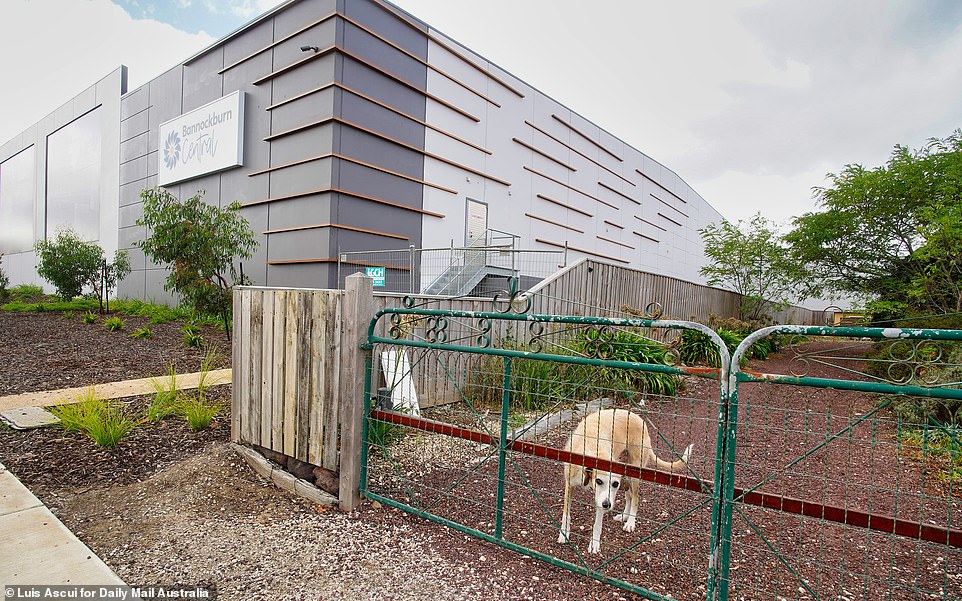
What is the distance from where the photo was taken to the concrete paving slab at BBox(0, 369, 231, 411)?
16.4 feet

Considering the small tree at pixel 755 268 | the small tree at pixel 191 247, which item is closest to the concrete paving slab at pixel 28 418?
the small tree at pixel 191 247

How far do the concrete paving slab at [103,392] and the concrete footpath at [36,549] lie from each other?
198cm

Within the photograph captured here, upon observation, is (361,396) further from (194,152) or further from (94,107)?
(94,107)

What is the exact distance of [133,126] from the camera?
16281 millimetres

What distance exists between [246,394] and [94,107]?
20921 millimetres

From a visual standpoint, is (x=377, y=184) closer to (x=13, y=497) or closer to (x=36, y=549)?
Result: (x=13, y=497)

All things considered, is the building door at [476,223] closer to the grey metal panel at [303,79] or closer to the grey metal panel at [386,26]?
the grey metal panel at [386,26]

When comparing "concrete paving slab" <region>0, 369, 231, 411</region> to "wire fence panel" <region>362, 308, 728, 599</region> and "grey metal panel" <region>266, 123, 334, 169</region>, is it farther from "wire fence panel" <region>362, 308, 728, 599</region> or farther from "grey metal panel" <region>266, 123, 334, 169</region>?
"grey metal panel" <region>266, 123, 334, 169</region>

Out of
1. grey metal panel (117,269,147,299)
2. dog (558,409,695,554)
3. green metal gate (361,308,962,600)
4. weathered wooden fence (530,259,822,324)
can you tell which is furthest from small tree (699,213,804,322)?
grey metal panel (117,269,147,299)

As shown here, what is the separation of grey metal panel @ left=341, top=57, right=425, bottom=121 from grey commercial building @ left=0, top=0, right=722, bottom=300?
0.11 ft

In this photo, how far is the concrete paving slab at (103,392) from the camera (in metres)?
5.00

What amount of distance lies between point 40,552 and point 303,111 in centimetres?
1000

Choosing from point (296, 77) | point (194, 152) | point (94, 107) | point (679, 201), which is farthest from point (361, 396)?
point (679, 201)

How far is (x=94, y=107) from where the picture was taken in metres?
18.3
